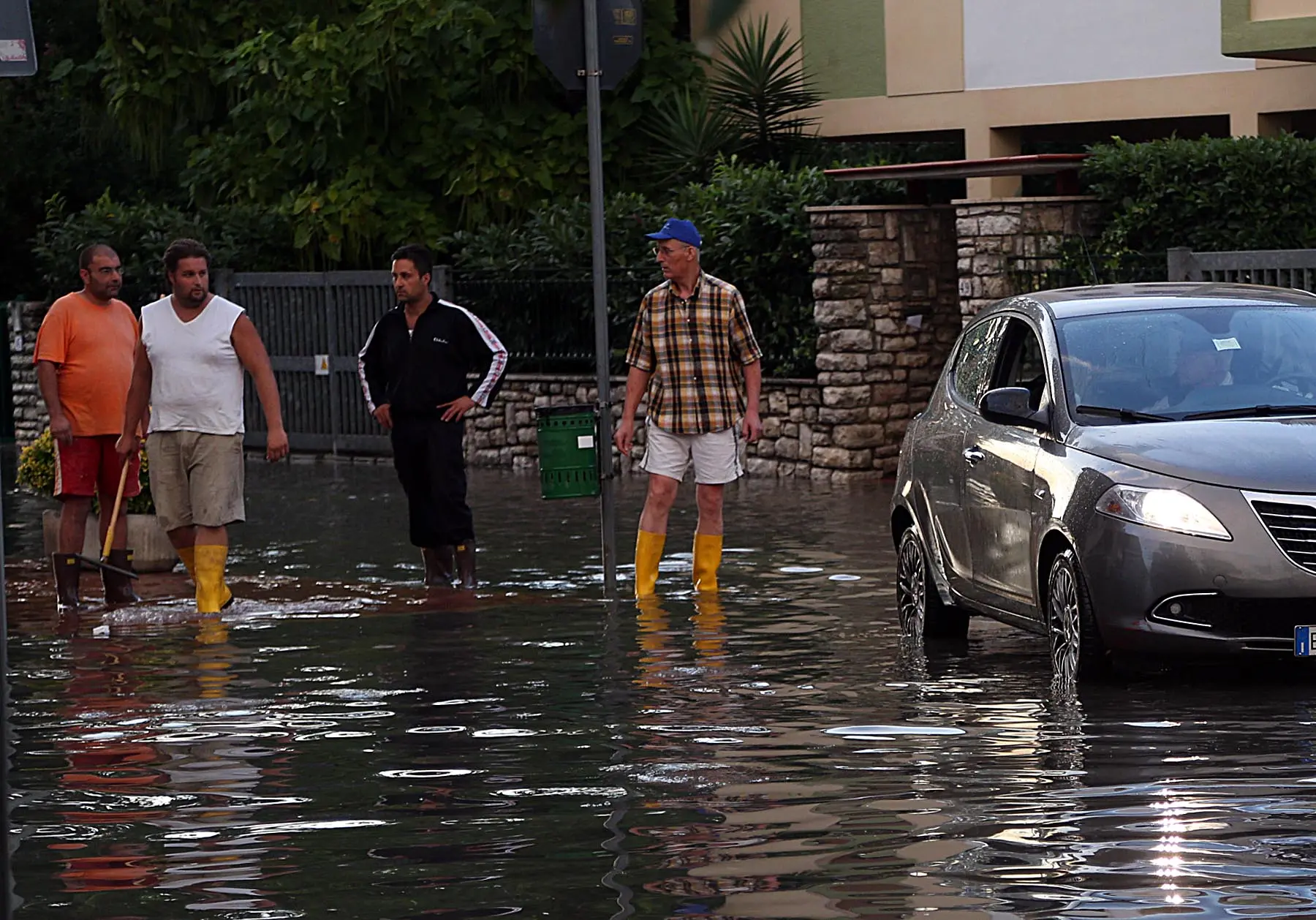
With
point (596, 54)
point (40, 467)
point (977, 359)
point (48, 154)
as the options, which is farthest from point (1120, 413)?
point (48, 154)

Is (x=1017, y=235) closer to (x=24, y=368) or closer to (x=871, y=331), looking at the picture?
(x=871, y=331)

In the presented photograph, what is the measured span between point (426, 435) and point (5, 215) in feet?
88.9

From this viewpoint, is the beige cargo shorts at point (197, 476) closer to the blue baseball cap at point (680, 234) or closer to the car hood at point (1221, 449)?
the blue baseball cap at point (680, 234)

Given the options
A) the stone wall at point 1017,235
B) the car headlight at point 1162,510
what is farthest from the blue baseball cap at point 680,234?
the stone wall at point 1017,235

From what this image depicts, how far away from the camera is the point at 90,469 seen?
47.9ft

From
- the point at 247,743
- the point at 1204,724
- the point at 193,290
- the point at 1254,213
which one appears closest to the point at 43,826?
the point at 247,743

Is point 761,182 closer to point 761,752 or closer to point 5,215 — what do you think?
point 761,752

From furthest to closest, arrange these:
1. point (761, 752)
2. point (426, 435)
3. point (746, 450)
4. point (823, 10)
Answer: point (823, 10) → point (746, 450) → point (426, 435) → point (761, 752)

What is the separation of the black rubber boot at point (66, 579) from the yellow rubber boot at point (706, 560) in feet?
11.0

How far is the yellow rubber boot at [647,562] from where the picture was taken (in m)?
13.9

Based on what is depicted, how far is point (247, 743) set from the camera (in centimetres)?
916

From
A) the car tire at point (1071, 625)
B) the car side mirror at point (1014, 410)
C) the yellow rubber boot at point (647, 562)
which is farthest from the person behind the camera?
A: the yellow rubber boot at point (647, 562)

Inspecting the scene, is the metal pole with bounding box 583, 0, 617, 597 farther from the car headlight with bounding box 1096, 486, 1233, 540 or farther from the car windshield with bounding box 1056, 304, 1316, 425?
the car headlight with bounding box 1096, 486, 1233, 540

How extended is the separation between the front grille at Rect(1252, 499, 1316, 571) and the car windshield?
886 millimetres
